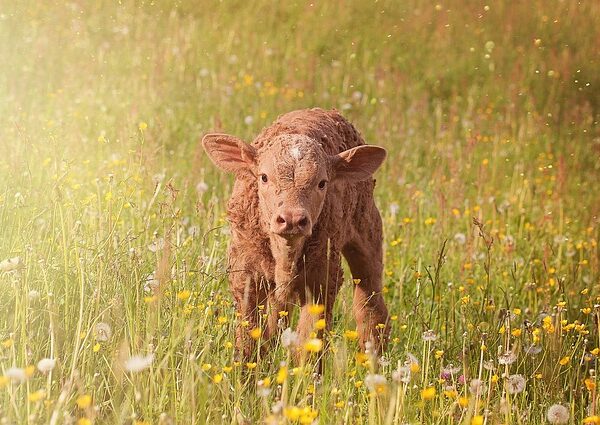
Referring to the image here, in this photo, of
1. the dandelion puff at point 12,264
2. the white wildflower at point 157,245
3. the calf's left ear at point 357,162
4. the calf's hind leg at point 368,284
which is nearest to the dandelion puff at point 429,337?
the calf's left ear at point 357,162

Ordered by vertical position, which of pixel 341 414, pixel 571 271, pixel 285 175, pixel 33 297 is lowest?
pixel 571 271

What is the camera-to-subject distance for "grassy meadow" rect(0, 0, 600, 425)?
141 inches

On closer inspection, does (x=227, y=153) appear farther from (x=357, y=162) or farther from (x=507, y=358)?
(x=507, y=358)

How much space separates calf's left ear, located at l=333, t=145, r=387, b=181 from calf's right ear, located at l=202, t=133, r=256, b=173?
0.41 meters

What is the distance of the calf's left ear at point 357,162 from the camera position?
4703 mm

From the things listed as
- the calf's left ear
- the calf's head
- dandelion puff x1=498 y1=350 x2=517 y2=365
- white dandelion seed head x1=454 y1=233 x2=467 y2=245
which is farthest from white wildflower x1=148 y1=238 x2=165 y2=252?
white dandelion seed head x1=454 y1=233 x2=467 y2=245

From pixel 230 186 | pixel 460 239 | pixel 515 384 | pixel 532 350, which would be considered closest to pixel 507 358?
pixel 515 384

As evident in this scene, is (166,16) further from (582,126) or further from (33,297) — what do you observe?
(33,297)

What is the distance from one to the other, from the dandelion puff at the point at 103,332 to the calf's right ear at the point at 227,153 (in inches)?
50.2

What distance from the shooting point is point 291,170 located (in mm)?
4355

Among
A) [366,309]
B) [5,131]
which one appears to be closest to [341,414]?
[366,309]

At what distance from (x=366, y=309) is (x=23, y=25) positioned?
18.4ft

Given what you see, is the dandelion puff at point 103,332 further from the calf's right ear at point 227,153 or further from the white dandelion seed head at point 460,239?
the white dandelion seed head at point 460,239

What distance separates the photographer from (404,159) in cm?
823
